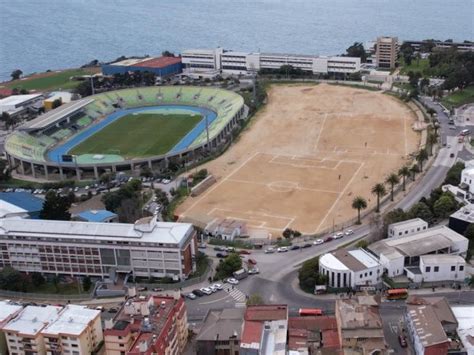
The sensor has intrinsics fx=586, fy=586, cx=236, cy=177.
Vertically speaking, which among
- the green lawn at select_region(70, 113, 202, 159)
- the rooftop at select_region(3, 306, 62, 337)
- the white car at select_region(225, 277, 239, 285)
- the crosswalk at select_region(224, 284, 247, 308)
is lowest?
the crosswalk at select_region(224, 284, 247, 308)

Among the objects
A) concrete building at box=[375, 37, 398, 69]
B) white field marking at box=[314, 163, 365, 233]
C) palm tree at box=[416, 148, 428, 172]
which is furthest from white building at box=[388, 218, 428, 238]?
concrete building at box=[375, 37, 398, 69]

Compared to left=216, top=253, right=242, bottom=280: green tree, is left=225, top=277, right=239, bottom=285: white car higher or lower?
lower

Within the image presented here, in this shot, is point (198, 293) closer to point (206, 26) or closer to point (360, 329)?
point (360, 329)

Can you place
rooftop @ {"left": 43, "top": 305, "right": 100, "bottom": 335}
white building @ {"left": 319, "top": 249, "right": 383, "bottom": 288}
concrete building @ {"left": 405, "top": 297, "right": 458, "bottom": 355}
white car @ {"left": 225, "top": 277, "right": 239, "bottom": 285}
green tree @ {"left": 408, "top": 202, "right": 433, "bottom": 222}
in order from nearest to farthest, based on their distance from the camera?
concrete building @ {"left": 405, "top": 297, "right": 458, "bottom": 355}
rooftop @ {"left": 43, "top": 305, "right": 100, "bottom": 335}
white building @ {"left": 319, "top": 249, "right": 383, "bottom": 288}
white car @ {"left": 225, "top": 277, "right": 239, "bottom": 285}
green tree @ {"left": 408, "top": 202, "right": 433, "bottom": 222}

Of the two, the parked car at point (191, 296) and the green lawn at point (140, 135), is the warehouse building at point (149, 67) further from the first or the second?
the parked car at point (191, 296)

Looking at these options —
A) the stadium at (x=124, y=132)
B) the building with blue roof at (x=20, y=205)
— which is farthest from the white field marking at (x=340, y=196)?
the building with blue roof at (x=20, y=205)

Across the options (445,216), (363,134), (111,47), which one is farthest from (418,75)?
(111,47)

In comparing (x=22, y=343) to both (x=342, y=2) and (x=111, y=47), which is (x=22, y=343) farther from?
(x=342, y=2)

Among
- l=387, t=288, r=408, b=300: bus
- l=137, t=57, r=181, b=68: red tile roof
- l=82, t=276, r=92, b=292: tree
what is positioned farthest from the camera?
l=137, t=57, r=181, b=68: red tile roof

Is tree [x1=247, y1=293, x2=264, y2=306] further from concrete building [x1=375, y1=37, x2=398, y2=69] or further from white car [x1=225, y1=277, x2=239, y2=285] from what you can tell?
concrete building [x1=375, y1=37, x2=398, y2=69]
